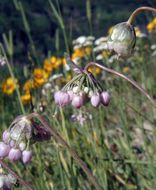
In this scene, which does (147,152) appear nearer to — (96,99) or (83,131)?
(83,131)

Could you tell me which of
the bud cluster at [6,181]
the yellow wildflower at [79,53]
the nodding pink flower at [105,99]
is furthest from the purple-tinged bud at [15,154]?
the yellow wildflower at [79,53]

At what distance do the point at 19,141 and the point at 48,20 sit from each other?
35.5 feet

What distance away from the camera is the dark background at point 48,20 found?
11.2 metres

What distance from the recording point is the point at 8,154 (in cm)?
152

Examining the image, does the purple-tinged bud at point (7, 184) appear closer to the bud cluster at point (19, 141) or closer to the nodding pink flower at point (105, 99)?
the bud cluster at point (19, 141)

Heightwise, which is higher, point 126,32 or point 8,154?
A: point 126,32

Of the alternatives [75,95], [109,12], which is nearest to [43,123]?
A: [75,95]

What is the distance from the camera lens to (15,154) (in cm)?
151

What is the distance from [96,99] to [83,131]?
1.46 m

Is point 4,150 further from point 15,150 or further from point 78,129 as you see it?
point 78,129

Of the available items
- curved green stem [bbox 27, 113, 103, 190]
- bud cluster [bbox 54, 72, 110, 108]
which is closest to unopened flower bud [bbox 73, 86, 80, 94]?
bud cluster [bbox 54, 72, 110, 108]

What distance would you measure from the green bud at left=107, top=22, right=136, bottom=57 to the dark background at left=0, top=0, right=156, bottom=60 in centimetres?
852

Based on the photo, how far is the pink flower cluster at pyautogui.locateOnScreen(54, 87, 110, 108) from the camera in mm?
1568

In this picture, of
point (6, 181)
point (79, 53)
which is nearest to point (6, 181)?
point (6, 181)
